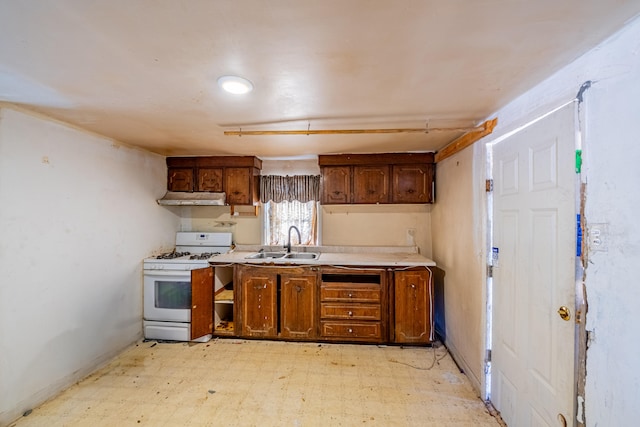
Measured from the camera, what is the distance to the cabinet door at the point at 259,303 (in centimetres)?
296

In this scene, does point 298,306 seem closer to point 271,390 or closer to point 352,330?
point 352,330

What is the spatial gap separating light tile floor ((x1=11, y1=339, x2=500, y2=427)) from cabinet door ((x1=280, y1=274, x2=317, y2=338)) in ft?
0.59

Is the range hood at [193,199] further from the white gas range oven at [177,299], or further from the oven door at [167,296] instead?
the oven door at [167,296]

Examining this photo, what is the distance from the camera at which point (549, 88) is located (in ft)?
4.59

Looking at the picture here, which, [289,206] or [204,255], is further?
[289,206]

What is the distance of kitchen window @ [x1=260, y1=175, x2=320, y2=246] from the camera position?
359cm

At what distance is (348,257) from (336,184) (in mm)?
939

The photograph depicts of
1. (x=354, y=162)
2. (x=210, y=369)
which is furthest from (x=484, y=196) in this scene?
(x=210, y=369)

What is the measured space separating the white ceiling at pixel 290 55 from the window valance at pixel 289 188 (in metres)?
1.56

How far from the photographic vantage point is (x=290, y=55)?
4.02ft

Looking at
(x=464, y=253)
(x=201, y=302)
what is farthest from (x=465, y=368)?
(x=201, y=302)

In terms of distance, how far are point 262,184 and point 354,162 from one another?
134cm

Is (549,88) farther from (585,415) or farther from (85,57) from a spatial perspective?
(85,57)

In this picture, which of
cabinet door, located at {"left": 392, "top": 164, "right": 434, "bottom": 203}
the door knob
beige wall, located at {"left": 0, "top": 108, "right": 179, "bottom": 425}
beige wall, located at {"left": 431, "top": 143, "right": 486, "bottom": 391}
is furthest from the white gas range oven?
the door knob
